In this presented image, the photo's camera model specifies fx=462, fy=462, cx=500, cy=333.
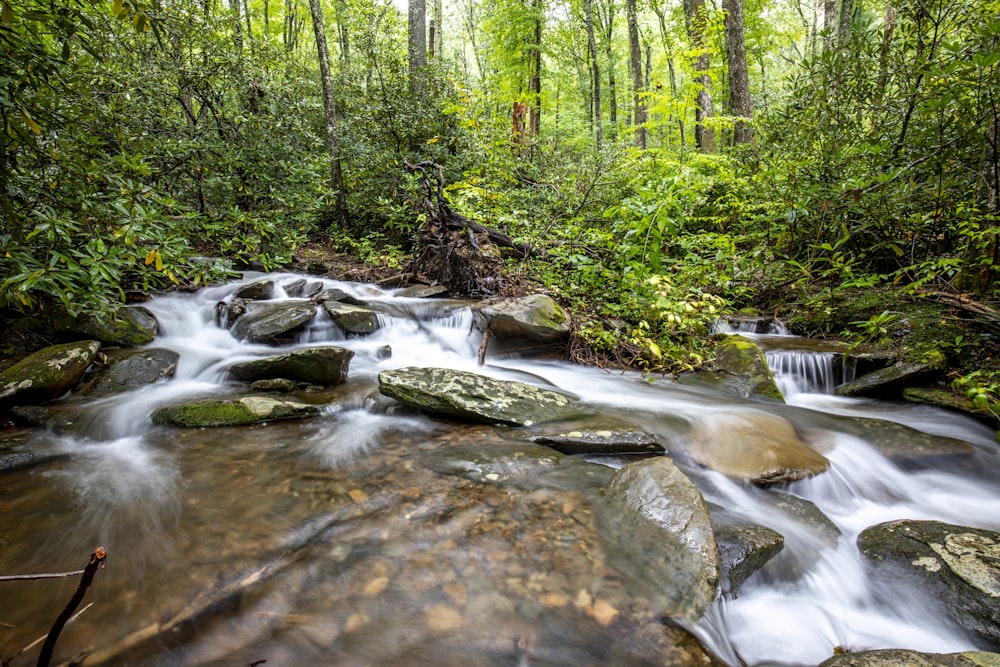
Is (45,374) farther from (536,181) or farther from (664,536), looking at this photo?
(536,181)

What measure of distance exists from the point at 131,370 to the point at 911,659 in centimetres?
603

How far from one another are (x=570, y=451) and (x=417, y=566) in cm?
153

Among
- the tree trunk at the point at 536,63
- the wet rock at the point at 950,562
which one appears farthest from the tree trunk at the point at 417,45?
the wet rock at the point at 950,562

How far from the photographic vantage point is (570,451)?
11.1 ft

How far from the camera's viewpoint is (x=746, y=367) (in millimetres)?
5008

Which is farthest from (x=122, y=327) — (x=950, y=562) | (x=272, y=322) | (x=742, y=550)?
(x=950, y=562)

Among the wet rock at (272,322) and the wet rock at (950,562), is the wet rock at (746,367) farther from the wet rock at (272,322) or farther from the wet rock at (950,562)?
the wet rock at (272,322)

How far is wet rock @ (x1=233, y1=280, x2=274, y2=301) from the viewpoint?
22.8 ft

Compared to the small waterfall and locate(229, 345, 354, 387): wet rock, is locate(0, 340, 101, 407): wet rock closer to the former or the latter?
locate(229, 345, 354, 387): wet rock

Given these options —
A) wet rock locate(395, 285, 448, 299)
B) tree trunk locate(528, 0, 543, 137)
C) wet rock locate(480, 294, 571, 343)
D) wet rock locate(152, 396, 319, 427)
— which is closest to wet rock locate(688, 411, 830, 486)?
wet rock locate(480, 294, 571, 343)

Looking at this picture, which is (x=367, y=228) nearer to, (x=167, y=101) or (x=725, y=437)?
(x=167, y=101)

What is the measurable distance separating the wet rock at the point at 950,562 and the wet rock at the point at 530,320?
332 centimetres

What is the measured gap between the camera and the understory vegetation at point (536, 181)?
386cm

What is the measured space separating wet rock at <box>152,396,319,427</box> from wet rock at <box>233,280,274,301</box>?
130 inches
